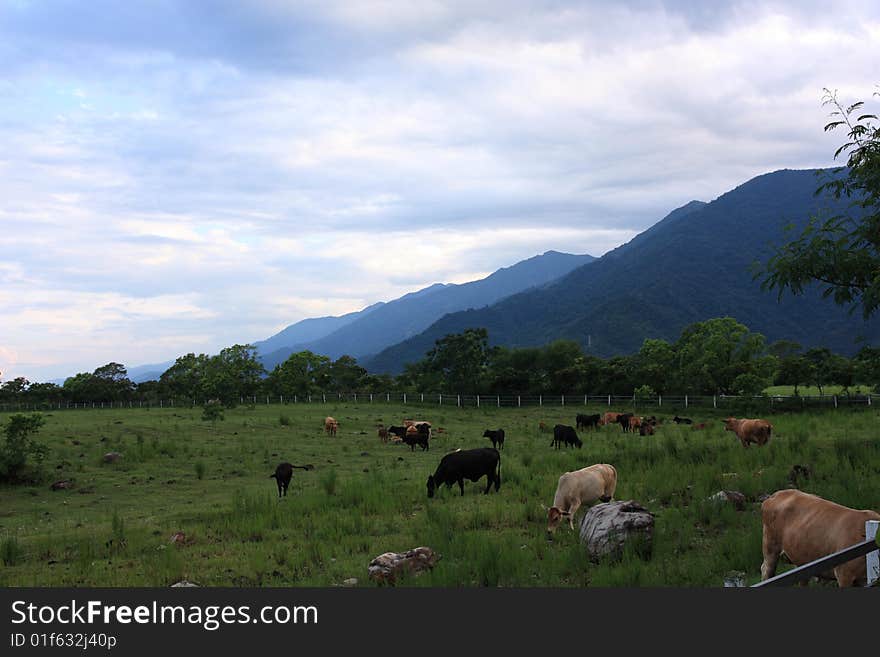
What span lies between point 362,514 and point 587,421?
2707cm

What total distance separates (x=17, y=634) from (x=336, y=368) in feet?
277

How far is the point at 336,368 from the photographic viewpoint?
89.5 metres

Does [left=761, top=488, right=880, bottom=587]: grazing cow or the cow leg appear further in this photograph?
the cow leg

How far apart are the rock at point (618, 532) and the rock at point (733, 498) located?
285 centimetres

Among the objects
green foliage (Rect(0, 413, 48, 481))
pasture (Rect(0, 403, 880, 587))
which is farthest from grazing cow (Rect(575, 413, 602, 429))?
green foliage (Rect(0, 413, 48, 481))

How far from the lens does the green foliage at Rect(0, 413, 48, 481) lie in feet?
69.0

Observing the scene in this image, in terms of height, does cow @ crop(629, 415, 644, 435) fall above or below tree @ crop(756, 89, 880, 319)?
below

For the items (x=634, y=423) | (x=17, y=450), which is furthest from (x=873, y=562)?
(x=634, y=423)

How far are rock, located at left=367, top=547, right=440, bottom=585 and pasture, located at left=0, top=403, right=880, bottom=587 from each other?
0.76 feet

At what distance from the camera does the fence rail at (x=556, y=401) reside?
44281 mm

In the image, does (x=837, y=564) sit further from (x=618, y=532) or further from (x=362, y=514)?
(x=362, y=514)

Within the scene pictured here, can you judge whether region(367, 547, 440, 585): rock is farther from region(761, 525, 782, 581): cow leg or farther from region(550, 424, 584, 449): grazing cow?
region(550, 424, 584, 449): grazing cow

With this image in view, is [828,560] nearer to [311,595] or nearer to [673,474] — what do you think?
[311,595]

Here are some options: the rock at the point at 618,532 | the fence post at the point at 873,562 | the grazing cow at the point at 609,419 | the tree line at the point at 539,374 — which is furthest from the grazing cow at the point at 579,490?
the tree line at the point at 539,374
